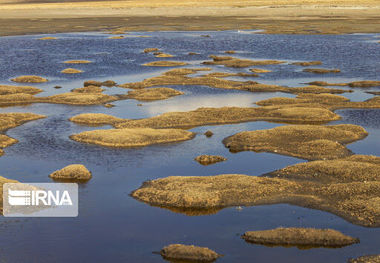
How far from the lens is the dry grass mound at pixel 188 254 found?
87.8 feet

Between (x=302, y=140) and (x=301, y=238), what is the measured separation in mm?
17750

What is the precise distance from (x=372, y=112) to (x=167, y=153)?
23.6 metres

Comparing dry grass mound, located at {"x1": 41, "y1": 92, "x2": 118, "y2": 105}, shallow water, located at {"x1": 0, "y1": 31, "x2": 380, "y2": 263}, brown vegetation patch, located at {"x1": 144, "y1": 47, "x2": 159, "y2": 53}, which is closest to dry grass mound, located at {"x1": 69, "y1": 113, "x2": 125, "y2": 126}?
shallow water, located at {"x1": 0, "y1": 31, "x2": 380, "y2": 263}

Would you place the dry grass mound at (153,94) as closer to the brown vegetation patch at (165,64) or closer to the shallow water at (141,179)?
the shallow water at (141,179)

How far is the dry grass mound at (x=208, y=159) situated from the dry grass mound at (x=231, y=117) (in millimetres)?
9842

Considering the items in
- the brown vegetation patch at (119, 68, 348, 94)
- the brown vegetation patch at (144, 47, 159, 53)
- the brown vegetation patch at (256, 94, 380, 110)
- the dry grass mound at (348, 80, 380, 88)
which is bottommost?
the brown vegetation patch at (144, 47, 159, 53)

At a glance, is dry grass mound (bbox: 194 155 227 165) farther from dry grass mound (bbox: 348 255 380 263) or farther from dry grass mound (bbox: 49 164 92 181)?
dry grass mound (bbox: 348 255 380 263)

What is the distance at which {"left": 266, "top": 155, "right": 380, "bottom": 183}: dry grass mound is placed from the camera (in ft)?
119

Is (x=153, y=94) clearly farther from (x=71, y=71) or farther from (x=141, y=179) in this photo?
(x=141, y=179)

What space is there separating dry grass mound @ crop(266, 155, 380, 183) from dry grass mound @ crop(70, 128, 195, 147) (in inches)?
441

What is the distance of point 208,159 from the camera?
1623 inches

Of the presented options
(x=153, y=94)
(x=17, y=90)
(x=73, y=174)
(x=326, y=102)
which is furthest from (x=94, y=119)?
(x=326, y=102)

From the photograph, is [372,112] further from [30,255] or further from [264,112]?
[30,255]

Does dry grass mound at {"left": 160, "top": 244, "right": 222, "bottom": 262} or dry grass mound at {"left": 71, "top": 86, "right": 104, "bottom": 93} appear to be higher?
dry grass mound at {"left": 160, "top": 244, "right": 222, "bottom": 262}
